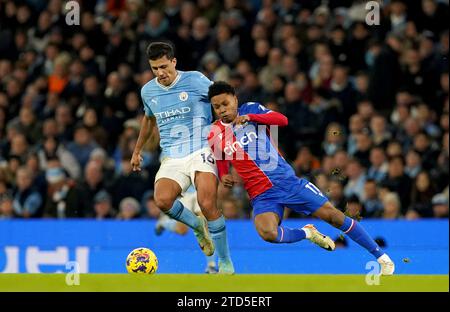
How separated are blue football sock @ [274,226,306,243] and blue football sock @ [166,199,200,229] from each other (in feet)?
3.41

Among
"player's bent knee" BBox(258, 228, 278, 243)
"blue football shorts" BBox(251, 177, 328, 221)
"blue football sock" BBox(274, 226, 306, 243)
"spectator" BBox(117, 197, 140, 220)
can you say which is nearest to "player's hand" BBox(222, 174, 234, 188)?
"blue football shorts" BBox(251, 177, 328, 221)

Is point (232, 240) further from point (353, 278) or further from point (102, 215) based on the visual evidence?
point (353, 278)

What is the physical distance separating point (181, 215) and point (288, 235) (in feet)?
3.72

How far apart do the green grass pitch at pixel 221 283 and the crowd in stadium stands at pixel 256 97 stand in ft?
12.7

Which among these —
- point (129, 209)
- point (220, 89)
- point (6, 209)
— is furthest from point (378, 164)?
point (6, 209)

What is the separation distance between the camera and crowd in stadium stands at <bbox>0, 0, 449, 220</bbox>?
49.8 feet

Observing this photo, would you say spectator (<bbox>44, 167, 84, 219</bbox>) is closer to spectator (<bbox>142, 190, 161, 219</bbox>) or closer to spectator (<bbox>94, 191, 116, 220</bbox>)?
spectator (<bbox>94, 191, 116, 220</bbox>)

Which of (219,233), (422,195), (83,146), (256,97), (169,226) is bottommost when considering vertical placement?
(219,233)

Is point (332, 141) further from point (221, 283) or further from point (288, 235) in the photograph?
point (221, 283)

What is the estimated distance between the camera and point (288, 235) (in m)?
10.9

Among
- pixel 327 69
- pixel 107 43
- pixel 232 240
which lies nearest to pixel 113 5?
pixel 107 43

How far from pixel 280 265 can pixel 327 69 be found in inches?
128

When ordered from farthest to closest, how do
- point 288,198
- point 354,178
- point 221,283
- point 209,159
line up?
Result: point 354,178
point 209,159
point 288,198
point 221,283

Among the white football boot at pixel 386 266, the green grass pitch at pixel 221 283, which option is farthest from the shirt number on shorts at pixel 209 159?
the white football boot at pixel 386 266
